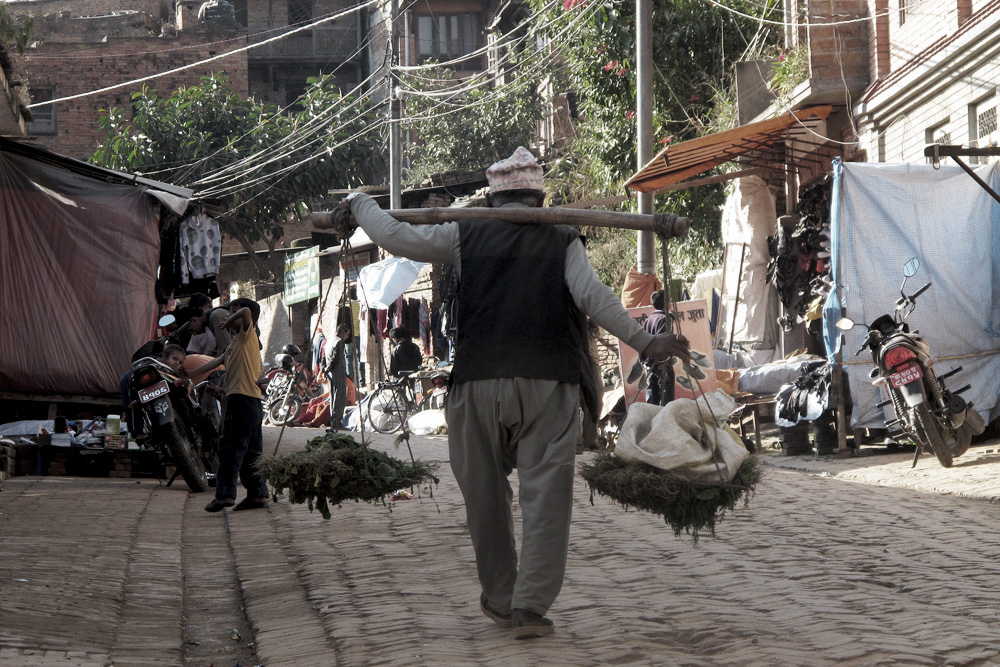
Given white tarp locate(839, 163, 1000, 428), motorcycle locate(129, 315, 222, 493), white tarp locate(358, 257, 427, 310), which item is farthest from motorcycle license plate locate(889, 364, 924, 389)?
white tarp locate(358, 257, 427, 310)

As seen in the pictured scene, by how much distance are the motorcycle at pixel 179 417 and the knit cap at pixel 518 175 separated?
5933mm

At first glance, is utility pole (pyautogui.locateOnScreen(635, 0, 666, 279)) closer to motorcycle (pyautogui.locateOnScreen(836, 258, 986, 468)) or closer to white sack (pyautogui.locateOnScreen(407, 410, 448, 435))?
white sack (pyautogui.locateOnScreen(407, 410, 448, 435))

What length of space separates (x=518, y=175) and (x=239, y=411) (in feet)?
15.9

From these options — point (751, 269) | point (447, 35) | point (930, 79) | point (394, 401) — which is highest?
point (447, 35)

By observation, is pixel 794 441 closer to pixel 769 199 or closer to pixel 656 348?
pixel 769 199

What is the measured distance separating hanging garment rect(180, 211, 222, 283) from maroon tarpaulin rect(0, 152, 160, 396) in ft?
2.98

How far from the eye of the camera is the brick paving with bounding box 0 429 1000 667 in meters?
4.72

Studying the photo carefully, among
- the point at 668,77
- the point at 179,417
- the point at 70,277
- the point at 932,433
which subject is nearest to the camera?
the point at 932,433

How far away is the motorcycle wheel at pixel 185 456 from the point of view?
1048cm

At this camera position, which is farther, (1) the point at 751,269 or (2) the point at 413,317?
(2) the point at 413,317

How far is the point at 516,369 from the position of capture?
4949 millimetres

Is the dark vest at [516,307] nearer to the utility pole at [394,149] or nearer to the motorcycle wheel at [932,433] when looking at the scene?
the motorcycle wheel at [932,433]

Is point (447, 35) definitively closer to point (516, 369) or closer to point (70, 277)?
point (70, 277)

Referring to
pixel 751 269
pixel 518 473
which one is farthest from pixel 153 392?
pixel 751 269
